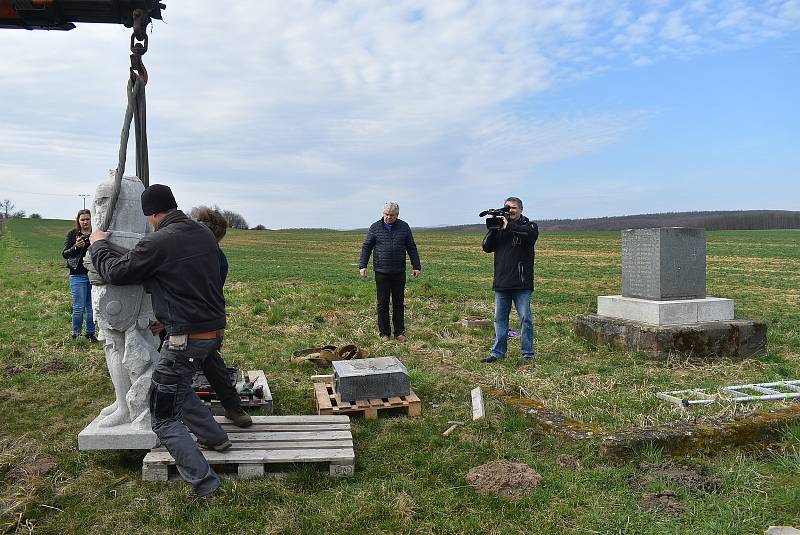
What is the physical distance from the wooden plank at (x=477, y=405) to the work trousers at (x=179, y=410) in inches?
93.4

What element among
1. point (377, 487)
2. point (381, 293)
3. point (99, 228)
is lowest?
point (377, 487)

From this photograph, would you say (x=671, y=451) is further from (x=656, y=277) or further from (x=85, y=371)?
(x=85, y=371)

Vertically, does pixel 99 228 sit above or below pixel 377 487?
above

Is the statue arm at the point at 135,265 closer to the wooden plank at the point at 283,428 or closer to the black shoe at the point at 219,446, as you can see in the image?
→ the black shoe at the point at 219,446

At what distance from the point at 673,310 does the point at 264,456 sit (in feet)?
19.7

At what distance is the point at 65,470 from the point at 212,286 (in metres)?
1.78

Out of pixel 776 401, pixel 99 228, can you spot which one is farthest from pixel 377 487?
pixel 776 401

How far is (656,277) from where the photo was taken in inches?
338

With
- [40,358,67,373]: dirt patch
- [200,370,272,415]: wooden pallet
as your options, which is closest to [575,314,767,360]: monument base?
[200,370,272,415]: wooden pallet

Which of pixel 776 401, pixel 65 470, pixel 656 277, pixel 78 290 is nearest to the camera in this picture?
pixel 65 470

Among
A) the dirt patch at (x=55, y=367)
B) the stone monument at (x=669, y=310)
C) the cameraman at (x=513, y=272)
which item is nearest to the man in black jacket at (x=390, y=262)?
the cameraman at (x=513, y=272)

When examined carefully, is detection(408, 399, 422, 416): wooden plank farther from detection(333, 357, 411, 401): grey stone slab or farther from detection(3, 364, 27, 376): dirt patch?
detection(3, 364, 27, 376): dirt patch

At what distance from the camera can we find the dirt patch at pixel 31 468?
4.50m

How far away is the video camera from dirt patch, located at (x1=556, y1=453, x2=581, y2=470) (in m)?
3.86
